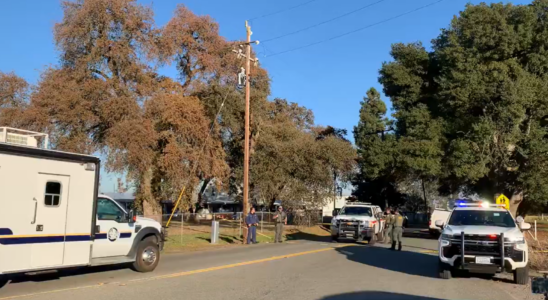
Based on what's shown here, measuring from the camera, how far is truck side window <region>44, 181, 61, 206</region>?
32.7 feet

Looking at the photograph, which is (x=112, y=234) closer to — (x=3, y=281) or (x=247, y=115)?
(x=3, y=281)

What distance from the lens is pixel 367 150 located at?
40094mm

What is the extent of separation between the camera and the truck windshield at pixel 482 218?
491 inches

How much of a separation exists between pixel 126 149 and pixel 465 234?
1600cm

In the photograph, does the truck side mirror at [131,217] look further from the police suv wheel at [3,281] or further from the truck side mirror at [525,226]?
the truck side mirror at [525,226]

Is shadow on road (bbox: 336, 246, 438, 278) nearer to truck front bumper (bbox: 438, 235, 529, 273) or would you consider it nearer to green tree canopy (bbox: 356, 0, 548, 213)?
truck front bumper (bbox: 438, 235, 529, 273)

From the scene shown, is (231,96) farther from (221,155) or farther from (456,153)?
(456,153)

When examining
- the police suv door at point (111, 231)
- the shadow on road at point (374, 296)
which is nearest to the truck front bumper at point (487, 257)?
the shadow on road at point (374, 296)

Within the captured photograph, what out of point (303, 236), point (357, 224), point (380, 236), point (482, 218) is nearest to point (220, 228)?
point (303, 236)

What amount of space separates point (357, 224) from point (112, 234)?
1452 centimetres

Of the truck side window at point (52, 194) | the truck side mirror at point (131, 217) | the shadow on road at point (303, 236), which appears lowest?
the shadow on road at point (303, 236)

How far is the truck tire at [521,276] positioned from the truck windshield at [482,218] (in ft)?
4.07

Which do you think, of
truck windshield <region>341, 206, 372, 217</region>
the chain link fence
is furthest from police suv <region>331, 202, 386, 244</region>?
the chain link fence

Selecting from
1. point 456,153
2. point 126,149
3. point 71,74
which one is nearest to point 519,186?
point 456,153
